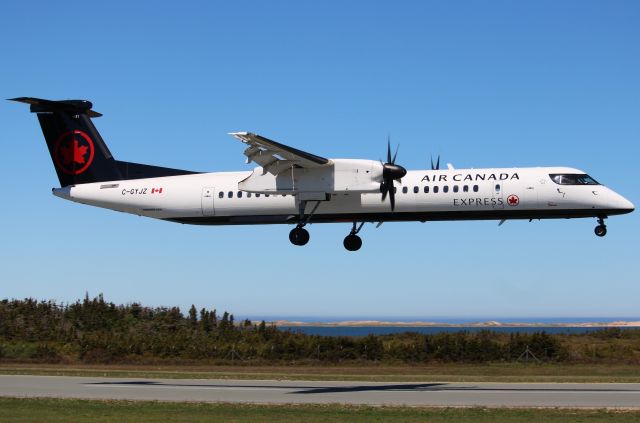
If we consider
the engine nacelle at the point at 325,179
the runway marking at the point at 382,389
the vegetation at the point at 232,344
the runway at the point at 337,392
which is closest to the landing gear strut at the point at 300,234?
the engine nacelle at the point at 325,179

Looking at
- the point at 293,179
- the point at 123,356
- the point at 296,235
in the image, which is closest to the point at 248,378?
the point at 296,235

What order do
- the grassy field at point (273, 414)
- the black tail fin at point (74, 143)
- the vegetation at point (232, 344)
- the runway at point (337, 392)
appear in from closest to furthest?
the grassy field at point (273, 414)
the runway at point (337, 392)
the black tail fin at point (74, 143)
the vegetation at point (232, 344)

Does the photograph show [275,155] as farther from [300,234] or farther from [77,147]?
[77,147]

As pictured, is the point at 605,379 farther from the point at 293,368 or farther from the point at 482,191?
the point at 293,368

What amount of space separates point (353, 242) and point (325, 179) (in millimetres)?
3891

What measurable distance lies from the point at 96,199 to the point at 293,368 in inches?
563

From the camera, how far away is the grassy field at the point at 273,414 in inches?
783

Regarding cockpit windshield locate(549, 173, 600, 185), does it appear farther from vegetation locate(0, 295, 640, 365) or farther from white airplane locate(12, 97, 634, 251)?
vegetation locate(0, 295, 640, 365)

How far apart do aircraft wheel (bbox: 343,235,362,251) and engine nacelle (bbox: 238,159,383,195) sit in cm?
347

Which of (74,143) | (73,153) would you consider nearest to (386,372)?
(73,153)

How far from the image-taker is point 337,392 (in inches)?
1056

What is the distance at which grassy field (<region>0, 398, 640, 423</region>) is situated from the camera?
19.9 meters

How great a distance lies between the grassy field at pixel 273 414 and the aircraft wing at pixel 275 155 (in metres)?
10.7

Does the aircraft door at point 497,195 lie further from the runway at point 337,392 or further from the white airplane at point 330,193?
the runway at point 337,392
